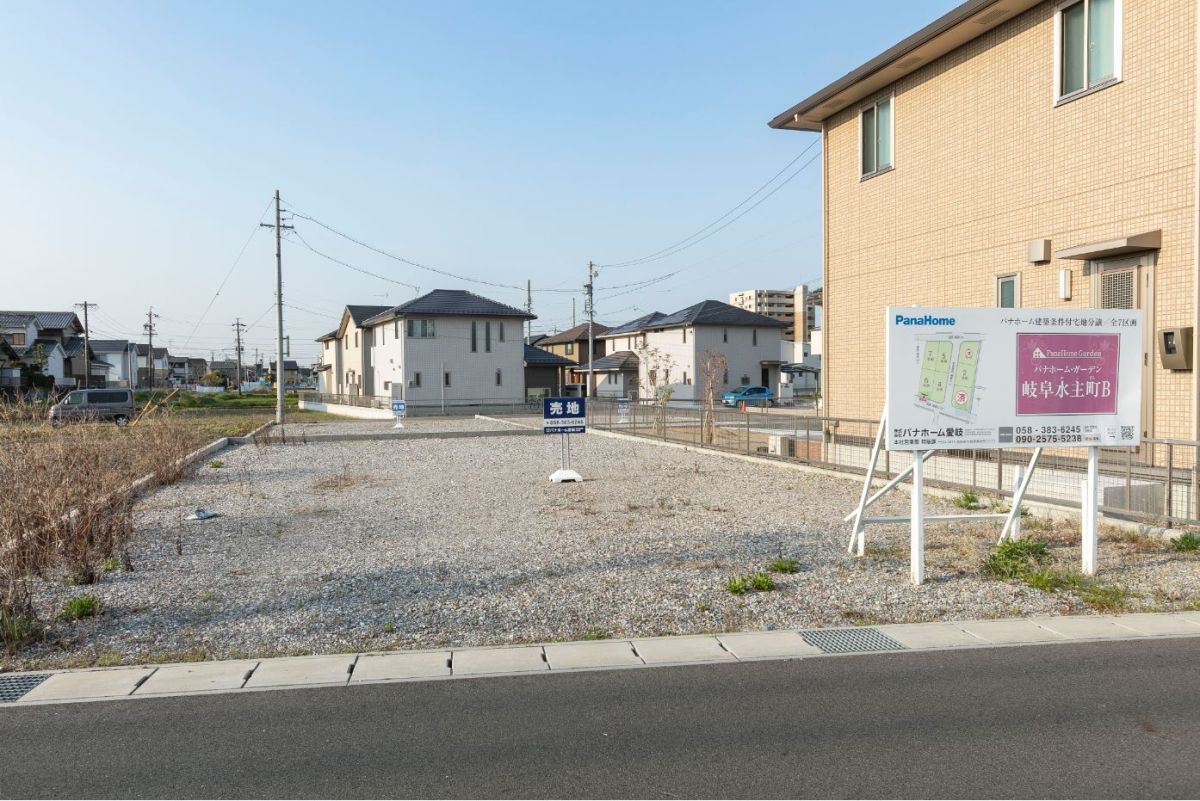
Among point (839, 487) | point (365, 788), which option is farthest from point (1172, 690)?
point (839, 487)

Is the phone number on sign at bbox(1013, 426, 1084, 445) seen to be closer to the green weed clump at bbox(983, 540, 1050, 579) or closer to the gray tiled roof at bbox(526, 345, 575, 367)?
the green weed clump at bbox(983, 540, 1050, 579)

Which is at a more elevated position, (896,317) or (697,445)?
(896,317)

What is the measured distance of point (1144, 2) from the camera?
10.7 m

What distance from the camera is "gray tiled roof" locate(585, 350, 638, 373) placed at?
63.7 meters

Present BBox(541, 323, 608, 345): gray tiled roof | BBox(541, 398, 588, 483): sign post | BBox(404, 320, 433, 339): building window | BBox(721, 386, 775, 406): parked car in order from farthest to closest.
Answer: BBox(541, 323, 608, 345): gray tiled roof < BBox(721, 386, 775, 406): parked car < BBox(404, 320, 433, 339): building window < BBox(541, 398, 588, 483): sign post

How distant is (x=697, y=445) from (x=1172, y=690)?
16756 mm

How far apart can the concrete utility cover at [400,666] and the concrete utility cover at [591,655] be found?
2.34ft

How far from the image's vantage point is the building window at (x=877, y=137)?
1594 centimetres

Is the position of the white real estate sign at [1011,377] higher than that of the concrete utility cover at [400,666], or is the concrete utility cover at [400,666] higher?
the white real estate sign at [1011,377]

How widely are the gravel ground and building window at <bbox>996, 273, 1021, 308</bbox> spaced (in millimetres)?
3454

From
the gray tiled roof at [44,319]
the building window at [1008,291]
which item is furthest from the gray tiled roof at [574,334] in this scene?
the building window at [1008,291]

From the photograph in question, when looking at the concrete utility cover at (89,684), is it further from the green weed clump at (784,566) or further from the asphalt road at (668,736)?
the green weed clump at (784,566)

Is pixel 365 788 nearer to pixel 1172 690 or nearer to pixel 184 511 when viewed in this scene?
pixel 1172 690

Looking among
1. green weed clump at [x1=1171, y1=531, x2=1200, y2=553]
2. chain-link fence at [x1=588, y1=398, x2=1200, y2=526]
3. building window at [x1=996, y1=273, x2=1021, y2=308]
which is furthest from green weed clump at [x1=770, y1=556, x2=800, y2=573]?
building window at [x1=996, y1=273, x2=1021, y2=308]
